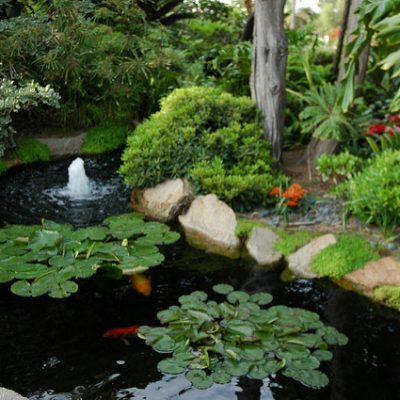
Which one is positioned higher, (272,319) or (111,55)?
(111,55)

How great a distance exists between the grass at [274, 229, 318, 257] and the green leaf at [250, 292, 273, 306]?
0.89m

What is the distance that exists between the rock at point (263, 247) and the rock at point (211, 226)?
17cm

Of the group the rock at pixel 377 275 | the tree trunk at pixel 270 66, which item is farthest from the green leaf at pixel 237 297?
the tree trunk at pixel 270 66

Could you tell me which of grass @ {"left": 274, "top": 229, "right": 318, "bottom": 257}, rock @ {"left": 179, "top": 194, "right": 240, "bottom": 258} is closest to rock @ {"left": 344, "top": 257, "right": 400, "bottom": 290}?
grass @ {"left": 274, "top": 229, "right": 318, "bottom": 257}

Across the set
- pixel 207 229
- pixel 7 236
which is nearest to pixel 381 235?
pixel 207 229

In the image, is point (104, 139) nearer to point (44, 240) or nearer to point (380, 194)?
point (44, 240)

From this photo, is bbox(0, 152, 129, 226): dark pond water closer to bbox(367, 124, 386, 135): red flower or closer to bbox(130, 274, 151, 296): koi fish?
bbox(130, 274, 151, 296): koi fish

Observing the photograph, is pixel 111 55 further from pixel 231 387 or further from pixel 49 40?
pixel 231 387

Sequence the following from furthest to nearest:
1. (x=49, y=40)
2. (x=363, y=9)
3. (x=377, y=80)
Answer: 1. (x=377, y=80)
2. (x=49, y=40)
3. (x=363, y=9)

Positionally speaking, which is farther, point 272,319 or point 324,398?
point 272,319

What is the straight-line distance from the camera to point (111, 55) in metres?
8.37

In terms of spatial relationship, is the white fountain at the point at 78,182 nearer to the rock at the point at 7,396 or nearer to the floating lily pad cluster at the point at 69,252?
the floating lily pad cluster at the point at 69,252

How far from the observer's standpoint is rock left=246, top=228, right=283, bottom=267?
5.43 metres

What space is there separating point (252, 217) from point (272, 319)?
2.05 metres
